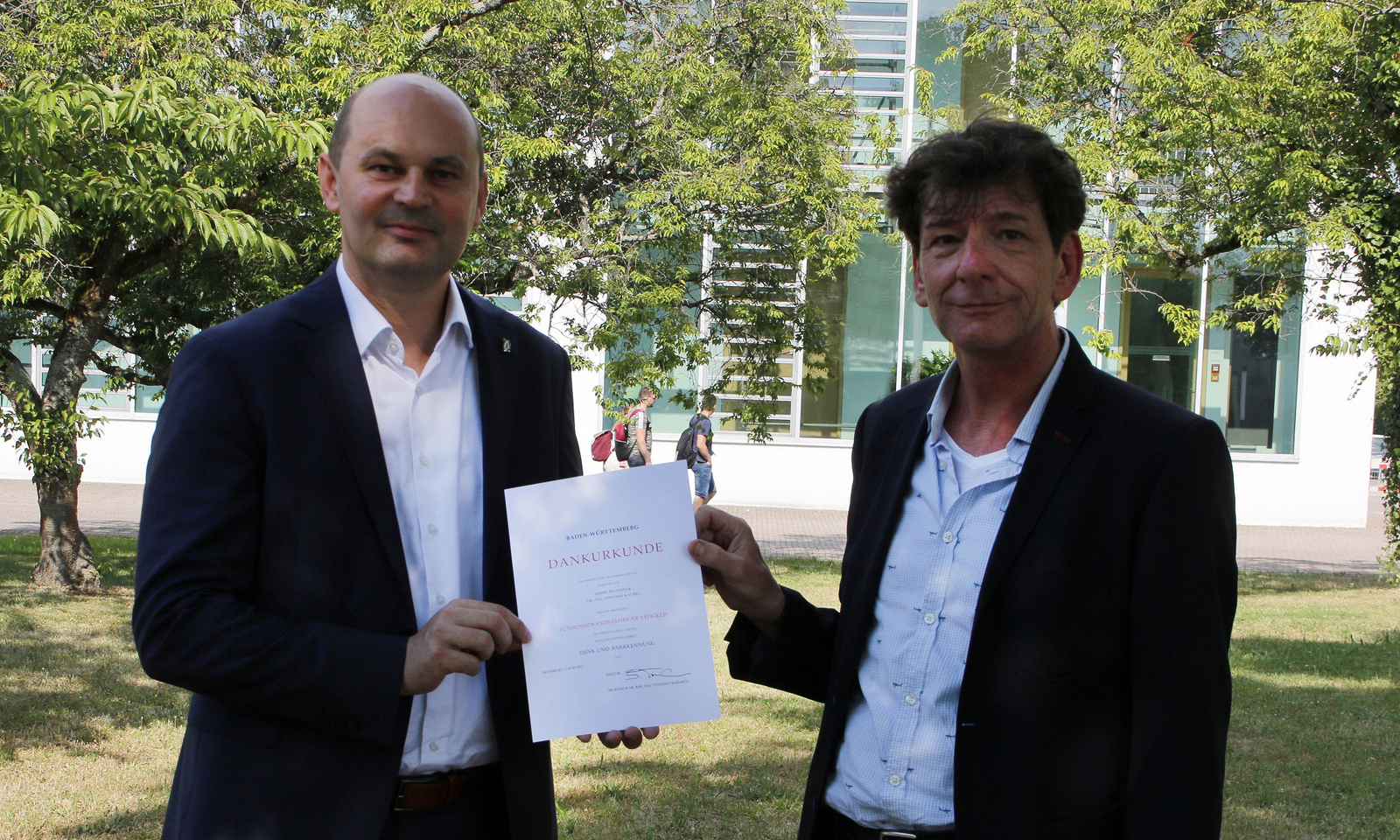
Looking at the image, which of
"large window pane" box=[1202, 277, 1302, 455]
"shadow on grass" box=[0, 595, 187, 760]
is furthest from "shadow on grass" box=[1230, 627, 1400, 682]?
"large window pane" box=[1202, 277, 1302, 455]

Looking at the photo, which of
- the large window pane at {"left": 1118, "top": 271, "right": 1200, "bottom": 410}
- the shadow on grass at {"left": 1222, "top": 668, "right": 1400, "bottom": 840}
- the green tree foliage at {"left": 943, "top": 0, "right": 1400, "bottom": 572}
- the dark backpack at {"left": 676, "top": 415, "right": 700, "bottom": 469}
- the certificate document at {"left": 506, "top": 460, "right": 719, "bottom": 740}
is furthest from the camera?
the large window pane at {"left": 1118, "top": 271, "right": 1200, "bottom": 410}

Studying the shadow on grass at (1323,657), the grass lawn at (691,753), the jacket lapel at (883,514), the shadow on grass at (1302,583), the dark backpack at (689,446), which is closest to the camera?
the jacket lapel at (883,514)

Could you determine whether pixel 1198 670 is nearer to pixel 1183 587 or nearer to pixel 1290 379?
pixel 1183 587

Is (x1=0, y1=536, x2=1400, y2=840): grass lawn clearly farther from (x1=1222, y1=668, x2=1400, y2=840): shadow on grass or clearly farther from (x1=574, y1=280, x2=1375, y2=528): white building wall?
(x1=574, y1=280, x2=1375, y2=528): white building wall

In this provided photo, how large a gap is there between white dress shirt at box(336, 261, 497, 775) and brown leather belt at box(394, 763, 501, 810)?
0.06 feet

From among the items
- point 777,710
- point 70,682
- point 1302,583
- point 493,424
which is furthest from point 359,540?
point 1302,583

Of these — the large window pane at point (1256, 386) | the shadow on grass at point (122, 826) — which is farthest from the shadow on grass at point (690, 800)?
the large window pane at point (1256, 386)

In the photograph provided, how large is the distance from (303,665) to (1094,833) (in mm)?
1462

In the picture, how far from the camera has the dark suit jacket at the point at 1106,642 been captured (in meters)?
1.94

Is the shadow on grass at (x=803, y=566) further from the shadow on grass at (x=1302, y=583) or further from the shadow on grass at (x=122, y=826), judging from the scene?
the shadow on grass at (x=122, y=826)

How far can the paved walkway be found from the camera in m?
16.3

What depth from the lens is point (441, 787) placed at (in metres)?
2.17

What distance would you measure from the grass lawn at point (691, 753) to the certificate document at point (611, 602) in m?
2.99

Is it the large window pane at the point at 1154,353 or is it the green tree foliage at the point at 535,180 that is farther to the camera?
the large window pane at the point at 1154,353
